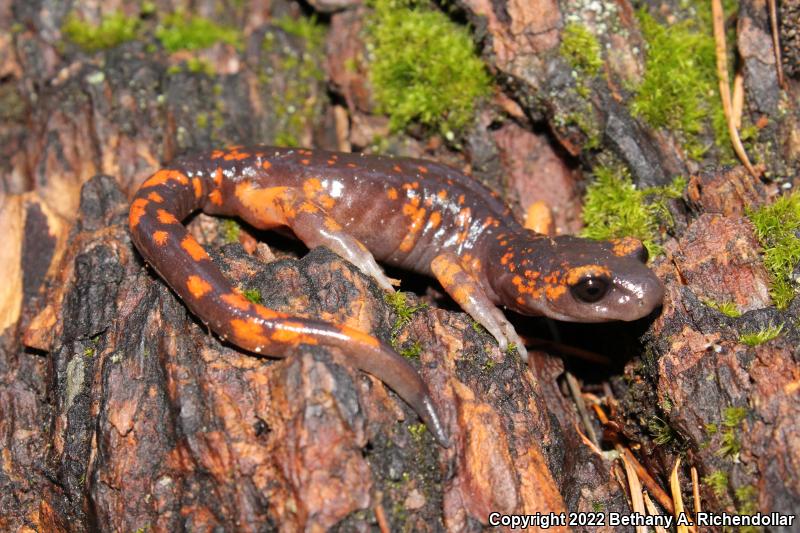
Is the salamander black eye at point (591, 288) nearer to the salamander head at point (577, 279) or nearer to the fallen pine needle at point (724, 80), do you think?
the salamander head at point (577, 279)

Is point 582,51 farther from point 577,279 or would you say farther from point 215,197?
point 215,197

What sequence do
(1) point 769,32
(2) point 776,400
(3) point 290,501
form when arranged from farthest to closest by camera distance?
(1) point 769,32, (2) point 776,400, (3) point 290,501

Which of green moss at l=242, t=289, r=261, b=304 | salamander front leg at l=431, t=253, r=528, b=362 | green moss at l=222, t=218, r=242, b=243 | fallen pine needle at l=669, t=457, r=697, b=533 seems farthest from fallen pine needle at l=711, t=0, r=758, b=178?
green moss at l=222, t=218, r=242, b=243

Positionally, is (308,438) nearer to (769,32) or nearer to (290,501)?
(290,501)

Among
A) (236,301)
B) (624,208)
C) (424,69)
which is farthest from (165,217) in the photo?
(624,208)

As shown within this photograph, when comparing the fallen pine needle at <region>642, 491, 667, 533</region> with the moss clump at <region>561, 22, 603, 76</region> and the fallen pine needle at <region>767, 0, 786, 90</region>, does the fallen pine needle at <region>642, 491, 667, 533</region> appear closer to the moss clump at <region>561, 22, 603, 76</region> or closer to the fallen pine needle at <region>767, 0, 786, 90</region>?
the moss clump at <region>561, 22, 603, 76</region>

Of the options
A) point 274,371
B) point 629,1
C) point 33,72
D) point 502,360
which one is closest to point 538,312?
point 502,360
